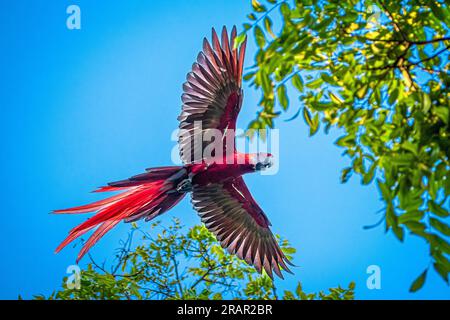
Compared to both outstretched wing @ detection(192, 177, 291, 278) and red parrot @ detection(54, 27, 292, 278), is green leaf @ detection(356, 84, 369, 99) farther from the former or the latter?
outstretched wing @ detection(192, 177, 291, 278)

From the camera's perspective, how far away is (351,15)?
4.14 feet

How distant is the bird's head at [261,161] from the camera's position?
2324 millimetres

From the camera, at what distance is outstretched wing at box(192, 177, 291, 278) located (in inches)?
97.3

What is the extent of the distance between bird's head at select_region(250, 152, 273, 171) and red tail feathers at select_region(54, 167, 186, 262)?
1.12 ft

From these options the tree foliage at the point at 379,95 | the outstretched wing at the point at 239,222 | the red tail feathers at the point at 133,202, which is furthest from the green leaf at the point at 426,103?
the outstretched wing at the point at 239,222

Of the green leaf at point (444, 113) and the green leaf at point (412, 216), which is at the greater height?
the green leaf at point (444, 113)

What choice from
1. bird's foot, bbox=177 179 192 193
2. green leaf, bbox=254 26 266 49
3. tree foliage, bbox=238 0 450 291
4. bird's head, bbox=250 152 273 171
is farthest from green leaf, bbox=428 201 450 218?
bird's foot, bbox=177 179 192 193

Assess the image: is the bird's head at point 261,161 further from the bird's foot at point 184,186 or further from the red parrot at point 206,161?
the bird's foot at point 184,186

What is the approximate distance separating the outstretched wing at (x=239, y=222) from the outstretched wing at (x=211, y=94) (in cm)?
31
